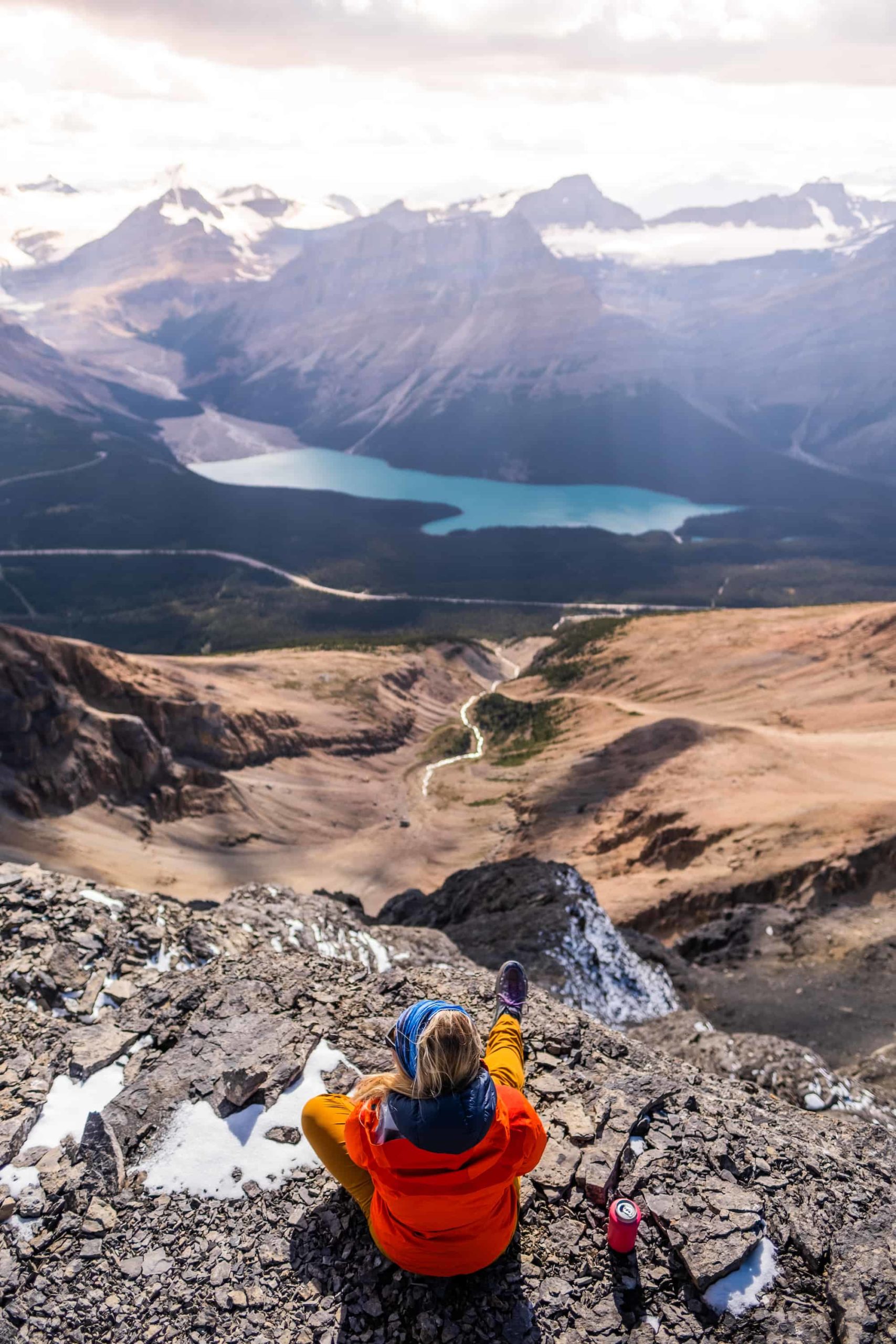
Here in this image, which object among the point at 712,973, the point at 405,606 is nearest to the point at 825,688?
the point at 712,973

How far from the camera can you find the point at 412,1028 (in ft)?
21.7

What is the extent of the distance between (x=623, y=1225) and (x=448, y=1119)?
254 cm

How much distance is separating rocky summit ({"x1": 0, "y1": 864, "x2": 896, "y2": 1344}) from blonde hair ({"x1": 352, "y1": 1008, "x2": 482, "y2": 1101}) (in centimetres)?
233

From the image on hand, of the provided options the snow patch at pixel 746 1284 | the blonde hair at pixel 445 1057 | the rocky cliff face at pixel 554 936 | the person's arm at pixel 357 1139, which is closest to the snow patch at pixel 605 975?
the rocky cliff face at pixel 554 936

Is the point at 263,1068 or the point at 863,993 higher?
the point at 263,1068

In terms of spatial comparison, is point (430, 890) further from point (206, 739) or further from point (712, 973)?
point (712, 973)

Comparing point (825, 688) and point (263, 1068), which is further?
point (825, 688)

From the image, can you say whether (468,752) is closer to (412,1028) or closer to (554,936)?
(554,936)

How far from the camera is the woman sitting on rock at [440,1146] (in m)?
6.41

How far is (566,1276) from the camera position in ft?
25.2

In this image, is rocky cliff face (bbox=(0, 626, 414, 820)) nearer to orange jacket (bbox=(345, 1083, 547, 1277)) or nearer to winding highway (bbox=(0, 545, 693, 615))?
orange jacket (bbox=(345, 1083, 547, 1277))

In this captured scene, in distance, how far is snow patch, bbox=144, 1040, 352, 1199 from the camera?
8641 mm

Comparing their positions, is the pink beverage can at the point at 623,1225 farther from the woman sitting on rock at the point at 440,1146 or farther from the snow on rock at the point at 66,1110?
the snow on rock at the point at 66,1110

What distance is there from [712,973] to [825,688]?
128ft
